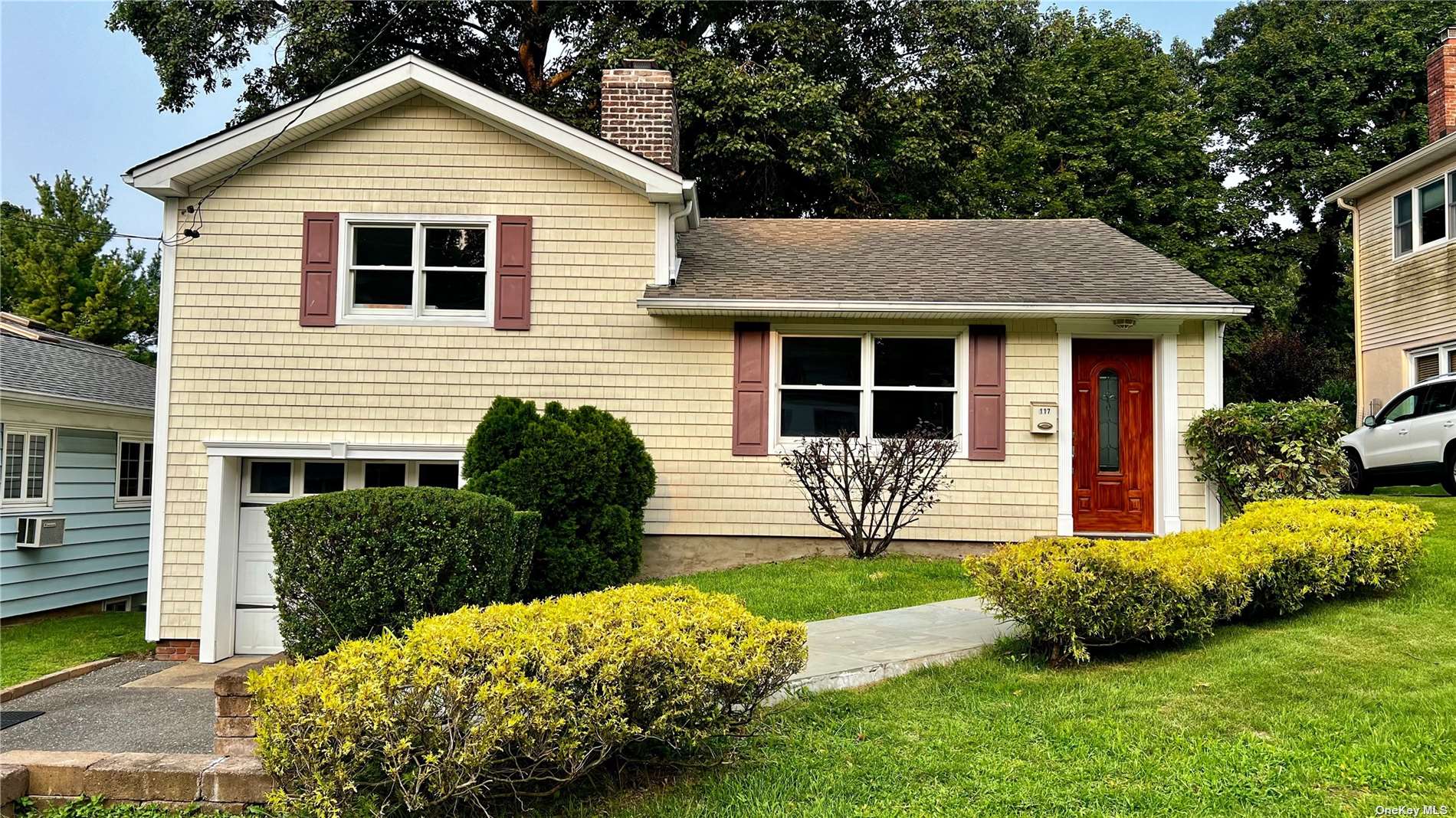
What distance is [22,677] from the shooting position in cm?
800

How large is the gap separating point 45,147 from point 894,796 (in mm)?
29730

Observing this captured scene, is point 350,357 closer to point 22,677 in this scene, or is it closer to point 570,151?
point 570,151

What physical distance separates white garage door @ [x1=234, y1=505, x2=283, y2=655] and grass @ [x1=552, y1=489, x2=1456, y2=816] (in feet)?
23.8

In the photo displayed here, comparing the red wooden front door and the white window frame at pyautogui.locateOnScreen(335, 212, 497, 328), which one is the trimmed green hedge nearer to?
the red wooden front door

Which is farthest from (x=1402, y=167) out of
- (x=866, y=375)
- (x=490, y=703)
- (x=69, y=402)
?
(x=69, y=402)

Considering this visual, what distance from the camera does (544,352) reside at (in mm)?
9344

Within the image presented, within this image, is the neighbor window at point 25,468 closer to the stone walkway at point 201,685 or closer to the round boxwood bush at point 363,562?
the stone walkway at point 201,685

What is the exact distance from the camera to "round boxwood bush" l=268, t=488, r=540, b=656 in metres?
4.99

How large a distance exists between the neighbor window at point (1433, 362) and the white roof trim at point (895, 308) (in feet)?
26.5

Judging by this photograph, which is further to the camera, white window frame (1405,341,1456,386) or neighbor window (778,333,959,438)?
white window frame (1405,341,1456,386)

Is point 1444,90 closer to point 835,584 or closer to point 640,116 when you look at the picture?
point 640,116

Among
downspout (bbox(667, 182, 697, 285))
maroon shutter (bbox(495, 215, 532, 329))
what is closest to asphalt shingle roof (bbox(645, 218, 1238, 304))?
downspout (bbox(667, 182, 697, 285))

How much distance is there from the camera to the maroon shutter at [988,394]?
30.5 feet

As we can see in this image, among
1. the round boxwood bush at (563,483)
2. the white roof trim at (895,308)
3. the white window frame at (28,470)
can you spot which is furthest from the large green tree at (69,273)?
the white roof trim at (895,308)
